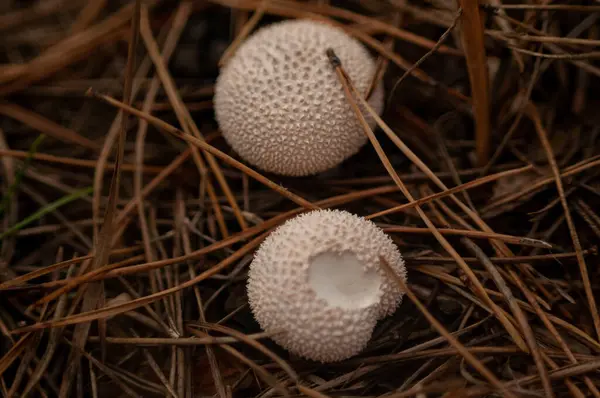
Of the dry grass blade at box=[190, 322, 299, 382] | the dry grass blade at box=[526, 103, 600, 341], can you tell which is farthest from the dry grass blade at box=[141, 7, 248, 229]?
the dry grass blade at box=[526, 103, 600, 341]

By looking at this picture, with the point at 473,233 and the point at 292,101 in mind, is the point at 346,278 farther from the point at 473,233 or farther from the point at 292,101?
the point at 292,101

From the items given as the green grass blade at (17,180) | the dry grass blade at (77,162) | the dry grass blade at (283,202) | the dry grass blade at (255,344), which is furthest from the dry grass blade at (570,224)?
the green grass blade at (17,180)

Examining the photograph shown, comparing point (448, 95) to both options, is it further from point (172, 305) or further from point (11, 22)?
point (11, 22)

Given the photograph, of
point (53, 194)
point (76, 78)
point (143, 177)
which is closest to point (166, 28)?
point (76, 78)

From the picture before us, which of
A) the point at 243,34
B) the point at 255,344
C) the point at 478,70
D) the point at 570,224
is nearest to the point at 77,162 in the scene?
the point at 243,34

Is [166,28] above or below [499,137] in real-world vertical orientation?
above

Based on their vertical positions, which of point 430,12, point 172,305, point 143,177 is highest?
point 430,12
